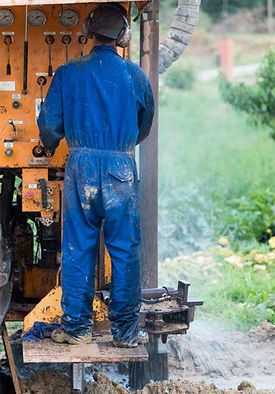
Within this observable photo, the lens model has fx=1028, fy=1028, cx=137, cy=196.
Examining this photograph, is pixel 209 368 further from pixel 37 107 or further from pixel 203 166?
pixel 203 166

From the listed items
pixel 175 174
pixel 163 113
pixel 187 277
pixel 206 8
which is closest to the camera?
pixel 187 277

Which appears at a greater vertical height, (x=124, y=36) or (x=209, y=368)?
(x=124, y=36)

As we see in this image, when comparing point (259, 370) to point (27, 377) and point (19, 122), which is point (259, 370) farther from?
point (19, 122)

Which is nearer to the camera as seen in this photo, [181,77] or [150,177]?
[150,177]

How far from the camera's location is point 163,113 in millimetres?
20453

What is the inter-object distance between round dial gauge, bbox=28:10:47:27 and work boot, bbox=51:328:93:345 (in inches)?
81.3

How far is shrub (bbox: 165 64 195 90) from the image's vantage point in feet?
75.9

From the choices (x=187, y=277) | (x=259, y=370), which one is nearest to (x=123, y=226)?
(x=259, y=370)

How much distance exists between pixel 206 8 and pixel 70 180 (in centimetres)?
1639

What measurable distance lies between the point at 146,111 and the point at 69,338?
1507mm

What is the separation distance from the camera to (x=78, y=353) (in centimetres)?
621

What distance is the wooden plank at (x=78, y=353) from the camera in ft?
20.1

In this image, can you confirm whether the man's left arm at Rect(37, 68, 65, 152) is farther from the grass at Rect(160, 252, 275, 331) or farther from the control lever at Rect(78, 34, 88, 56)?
the grass at Rect(160, 252, 275, 331)

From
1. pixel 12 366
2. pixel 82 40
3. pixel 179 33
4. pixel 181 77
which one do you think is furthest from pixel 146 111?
pixel 181 77
